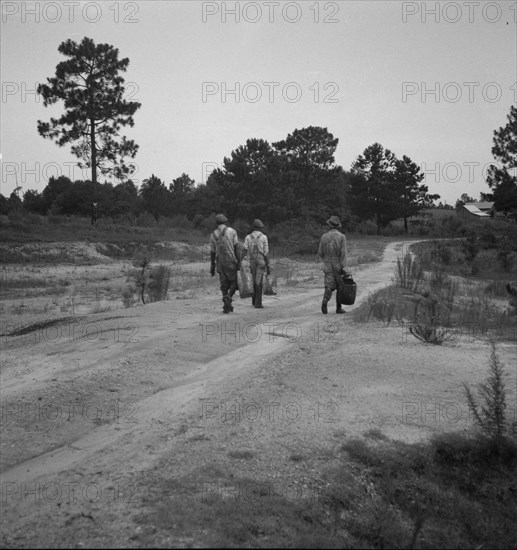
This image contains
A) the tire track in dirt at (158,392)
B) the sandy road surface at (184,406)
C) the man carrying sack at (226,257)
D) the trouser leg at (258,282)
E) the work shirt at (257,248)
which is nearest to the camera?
the sandy road surface at (184,406)

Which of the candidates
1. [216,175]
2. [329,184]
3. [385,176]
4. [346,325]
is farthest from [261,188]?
[346,325]

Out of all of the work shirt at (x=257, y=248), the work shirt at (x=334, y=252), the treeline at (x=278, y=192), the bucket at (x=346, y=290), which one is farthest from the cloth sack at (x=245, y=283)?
the treeline at (x=278, y=192)

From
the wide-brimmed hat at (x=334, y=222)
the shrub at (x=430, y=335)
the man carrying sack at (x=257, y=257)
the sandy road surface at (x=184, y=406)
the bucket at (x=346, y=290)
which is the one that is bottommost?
the sandy road surface at (x=184, y=406)

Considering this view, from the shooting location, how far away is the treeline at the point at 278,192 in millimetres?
49453

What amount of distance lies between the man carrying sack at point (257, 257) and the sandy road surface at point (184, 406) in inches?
92.1

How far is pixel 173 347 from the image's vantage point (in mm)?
8117

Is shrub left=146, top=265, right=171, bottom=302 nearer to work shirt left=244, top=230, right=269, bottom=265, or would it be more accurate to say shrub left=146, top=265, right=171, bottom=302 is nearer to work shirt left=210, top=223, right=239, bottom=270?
work shirt left=210, top=223, right=239, bottom=270

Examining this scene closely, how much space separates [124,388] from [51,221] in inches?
1118

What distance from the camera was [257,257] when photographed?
12164 mm

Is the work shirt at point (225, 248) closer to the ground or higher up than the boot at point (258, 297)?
higher up

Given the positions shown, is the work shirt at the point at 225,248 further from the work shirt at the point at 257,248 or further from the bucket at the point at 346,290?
the bucket at the point at 346,290

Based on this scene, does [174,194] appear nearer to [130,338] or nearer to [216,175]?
[216,175]

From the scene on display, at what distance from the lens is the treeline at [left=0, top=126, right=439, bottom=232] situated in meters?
49.5

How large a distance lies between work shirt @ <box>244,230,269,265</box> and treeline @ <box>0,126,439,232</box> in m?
24.3
